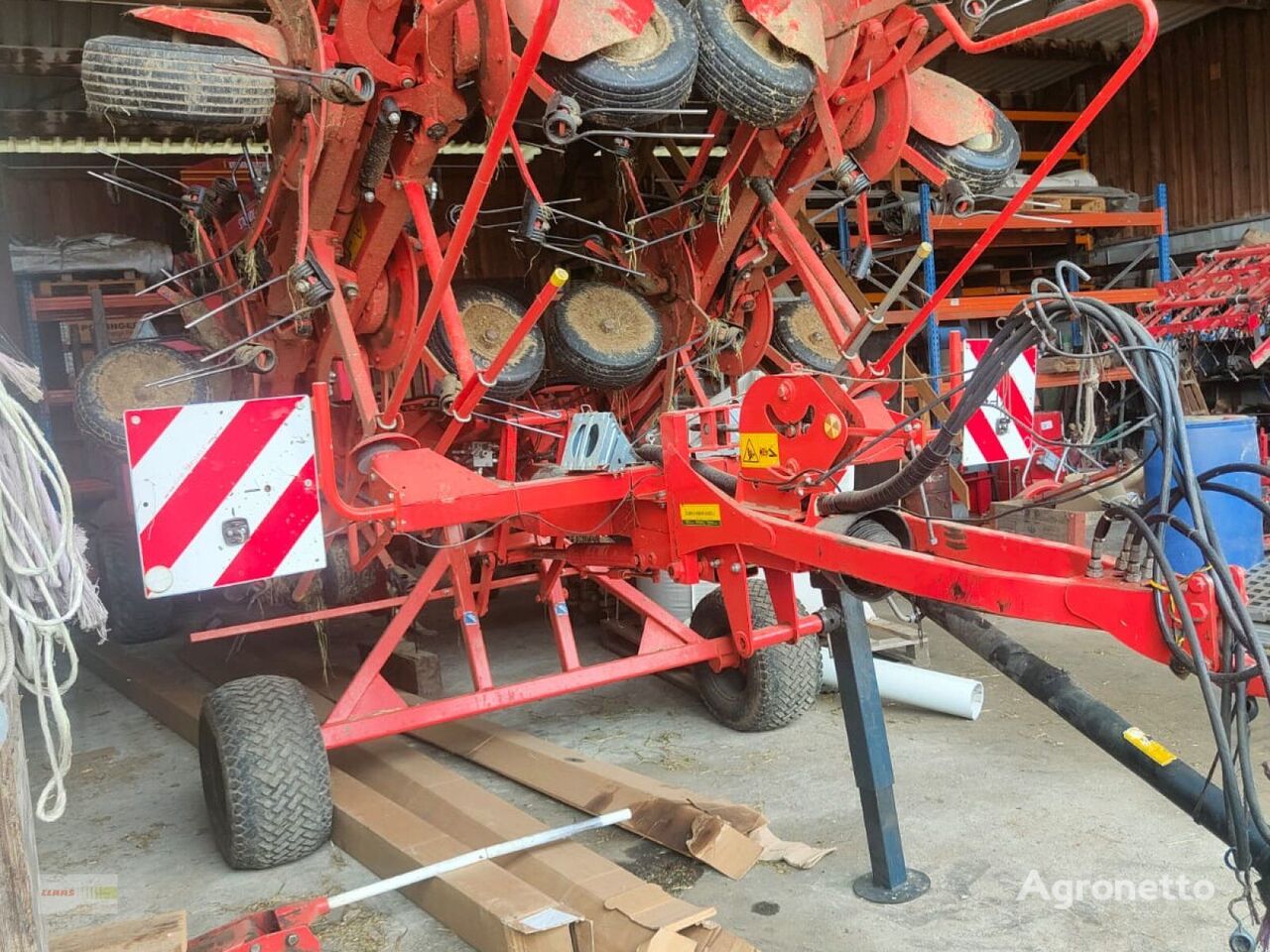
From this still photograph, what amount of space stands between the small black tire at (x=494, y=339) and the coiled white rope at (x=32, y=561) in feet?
7.24

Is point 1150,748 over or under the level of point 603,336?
under

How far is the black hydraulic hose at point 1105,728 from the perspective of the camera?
5.81 feet

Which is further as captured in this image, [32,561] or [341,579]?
[341,579]

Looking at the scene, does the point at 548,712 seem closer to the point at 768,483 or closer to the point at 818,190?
the point at 768,483

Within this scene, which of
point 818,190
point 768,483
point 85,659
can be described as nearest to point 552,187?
point 818,190

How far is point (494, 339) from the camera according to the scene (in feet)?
12.9

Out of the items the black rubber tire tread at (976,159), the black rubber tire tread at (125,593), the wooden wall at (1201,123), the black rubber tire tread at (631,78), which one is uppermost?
the wooden wall at (1201,123)

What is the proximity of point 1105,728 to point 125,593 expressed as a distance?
5.31 metres

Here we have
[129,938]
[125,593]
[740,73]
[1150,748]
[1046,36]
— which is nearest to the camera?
[129,938]

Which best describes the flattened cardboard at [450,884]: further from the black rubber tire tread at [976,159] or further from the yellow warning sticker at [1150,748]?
the black rubber tire tread at [976,159]

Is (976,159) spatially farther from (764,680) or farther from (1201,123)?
(1201,123)

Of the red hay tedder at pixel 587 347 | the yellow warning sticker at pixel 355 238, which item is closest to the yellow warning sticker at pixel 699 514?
the red hay tedder at pixel 587 347

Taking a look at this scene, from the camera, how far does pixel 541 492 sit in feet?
10.4

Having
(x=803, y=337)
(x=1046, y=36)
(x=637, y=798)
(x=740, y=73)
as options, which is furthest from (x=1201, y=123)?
(x=637, y=798)
